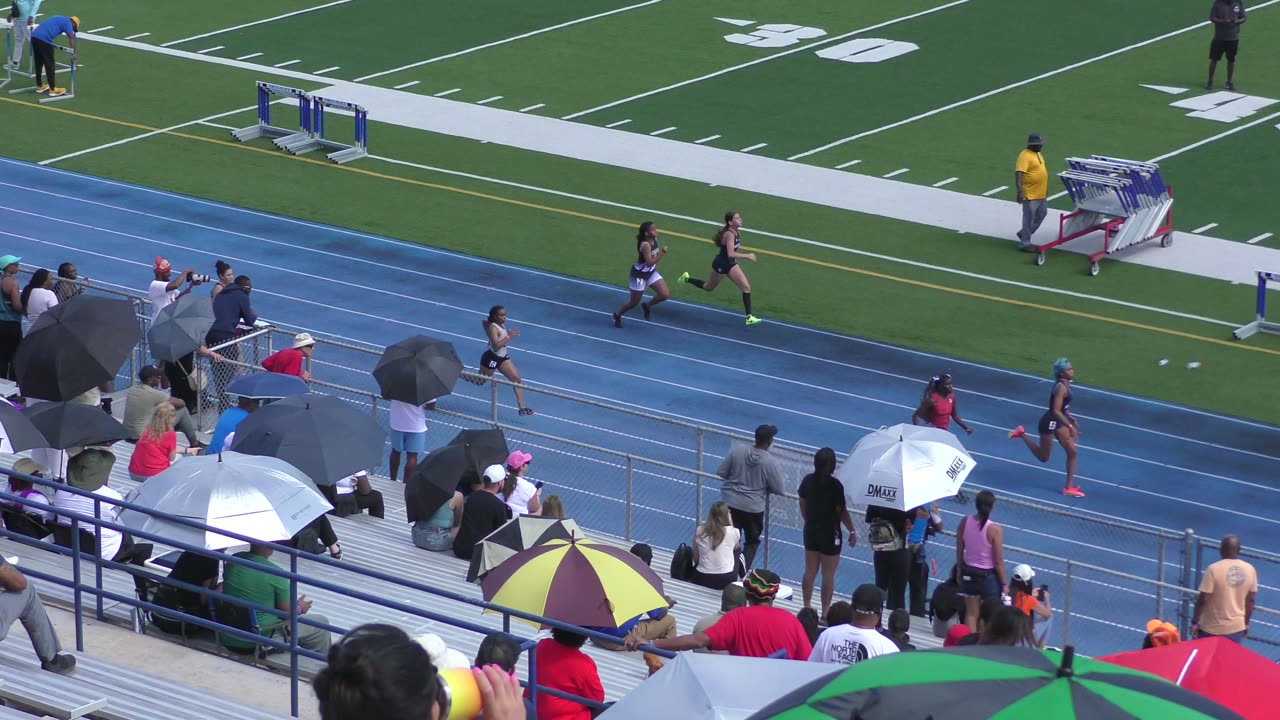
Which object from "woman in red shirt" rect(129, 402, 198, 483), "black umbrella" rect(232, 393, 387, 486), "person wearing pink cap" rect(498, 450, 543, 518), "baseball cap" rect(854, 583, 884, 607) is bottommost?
"person wearing pink cap" rect(498, 450, 543, 518)

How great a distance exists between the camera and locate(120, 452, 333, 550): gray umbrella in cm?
1150

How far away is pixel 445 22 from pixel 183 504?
27.3 m

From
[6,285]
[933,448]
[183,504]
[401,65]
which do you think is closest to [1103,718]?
[183,504]

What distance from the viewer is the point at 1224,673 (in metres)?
8.29

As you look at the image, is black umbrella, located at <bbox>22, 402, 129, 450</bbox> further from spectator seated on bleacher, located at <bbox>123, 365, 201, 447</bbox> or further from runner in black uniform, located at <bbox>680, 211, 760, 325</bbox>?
runner in black uniform, located at <bbox>680, 211, 760, 325</bbox>

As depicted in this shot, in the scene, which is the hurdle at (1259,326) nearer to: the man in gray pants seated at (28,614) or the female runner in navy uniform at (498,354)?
the female runner in navy uniform at (498,354)

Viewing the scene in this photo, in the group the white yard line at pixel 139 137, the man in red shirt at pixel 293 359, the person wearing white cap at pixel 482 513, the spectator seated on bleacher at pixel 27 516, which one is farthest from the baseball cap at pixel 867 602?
the white yard line at pixel 139 137

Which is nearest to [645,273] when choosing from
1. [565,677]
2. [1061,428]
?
[1061,428]

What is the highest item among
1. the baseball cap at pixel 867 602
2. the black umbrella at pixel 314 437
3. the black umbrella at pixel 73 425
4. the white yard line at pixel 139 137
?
the baseball cap at pixel 867 602

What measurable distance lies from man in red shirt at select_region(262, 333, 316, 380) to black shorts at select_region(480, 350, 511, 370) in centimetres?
242

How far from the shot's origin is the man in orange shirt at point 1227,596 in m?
13.6

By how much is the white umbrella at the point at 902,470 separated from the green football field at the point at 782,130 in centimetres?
699

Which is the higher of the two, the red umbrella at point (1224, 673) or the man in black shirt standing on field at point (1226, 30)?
the red umbrella at point (1224, 673)

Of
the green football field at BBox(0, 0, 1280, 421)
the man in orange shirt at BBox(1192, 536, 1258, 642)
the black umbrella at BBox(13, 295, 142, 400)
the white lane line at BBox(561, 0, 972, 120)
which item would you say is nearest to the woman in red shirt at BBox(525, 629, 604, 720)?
the man in orange shirt at BBox(1192, 536, 1258, 642)
